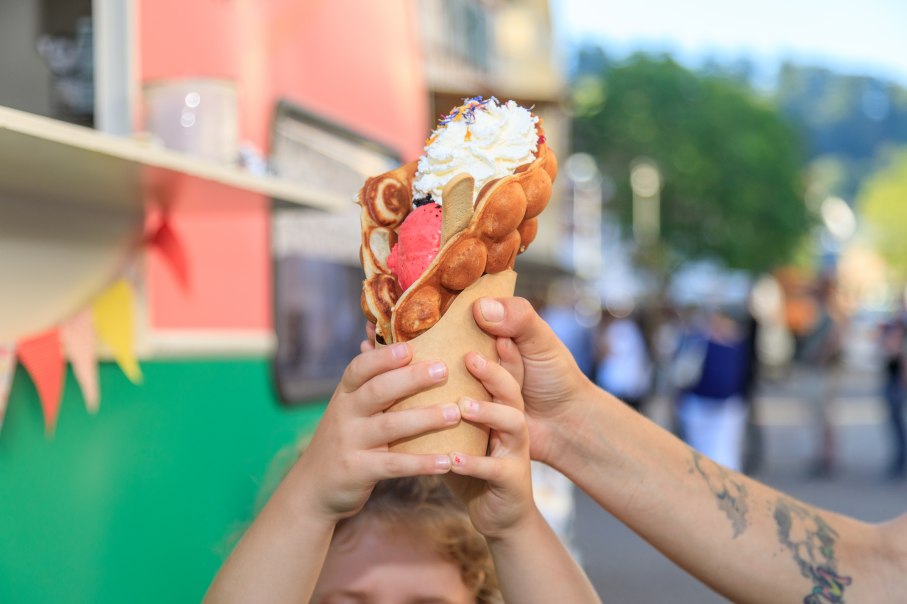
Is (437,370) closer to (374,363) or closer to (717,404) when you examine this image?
(374,363)

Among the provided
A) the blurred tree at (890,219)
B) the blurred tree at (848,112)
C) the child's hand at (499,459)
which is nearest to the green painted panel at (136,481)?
the child's hand at (499,459)

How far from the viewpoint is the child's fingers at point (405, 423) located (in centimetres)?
130

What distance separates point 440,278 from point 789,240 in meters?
40.7

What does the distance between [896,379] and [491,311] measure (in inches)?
356

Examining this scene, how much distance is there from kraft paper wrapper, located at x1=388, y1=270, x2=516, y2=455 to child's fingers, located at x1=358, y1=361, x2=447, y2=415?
0.27ft

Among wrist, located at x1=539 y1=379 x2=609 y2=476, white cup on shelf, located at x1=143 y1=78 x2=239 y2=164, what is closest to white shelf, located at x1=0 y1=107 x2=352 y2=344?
white cup on shelf, located at x1=143 y1=78 x2=239 y2=164

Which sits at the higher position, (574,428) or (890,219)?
(890,219)

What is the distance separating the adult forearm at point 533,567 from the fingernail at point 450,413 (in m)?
0.27

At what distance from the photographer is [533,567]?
1.53 meters

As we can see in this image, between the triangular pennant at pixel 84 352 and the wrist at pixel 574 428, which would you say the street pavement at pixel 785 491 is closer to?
the triangular pennant at pixel 84 352

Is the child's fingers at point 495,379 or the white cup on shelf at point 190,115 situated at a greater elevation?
the white cup on shelf at point 190,115

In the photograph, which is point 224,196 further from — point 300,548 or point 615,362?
point 615,362

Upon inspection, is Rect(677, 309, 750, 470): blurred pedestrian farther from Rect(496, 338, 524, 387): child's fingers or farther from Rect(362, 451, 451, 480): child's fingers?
Rect(362, 451, 451, 480): child's fingers

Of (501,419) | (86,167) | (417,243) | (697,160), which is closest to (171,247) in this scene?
(86,167)
